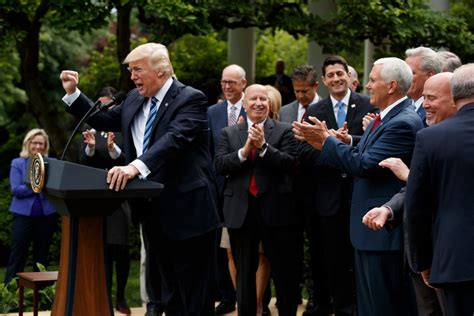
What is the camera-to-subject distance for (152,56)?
22.8 ft

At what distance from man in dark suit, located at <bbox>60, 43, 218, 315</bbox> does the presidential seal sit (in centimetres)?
62

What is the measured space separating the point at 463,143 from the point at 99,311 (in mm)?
2788

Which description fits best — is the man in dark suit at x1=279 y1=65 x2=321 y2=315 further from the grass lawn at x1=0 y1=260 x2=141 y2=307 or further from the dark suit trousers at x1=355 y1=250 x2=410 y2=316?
the grass lawn at x1=0 y1=260 x2=141 y2=307

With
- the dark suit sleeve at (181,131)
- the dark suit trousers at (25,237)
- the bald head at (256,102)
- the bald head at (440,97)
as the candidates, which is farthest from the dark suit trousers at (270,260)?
the dark suit trousers at (25,237)

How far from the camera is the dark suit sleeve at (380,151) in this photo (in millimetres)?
6754

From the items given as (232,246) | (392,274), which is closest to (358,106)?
(232,246)

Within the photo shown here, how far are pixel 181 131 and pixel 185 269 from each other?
1078 millimetres

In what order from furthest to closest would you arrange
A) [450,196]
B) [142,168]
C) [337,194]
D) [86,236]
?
[337,194] < [86,236] < [142,168] < [450,196]

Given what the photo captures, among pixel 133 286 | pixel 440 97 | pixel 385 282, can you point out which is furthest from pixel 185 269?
pixel 133 286

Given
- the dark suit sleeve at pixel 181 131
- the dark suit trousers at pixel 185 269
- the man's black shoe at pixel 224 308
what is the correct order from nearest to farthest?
the dark suit sleeve at pixel 181 131 < the dark suit trousers at pixel 185 269 < the man's black shoe at pixel 224 308

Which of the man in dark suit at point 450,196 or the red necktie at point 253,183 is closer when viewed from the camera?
the man in dark suit at point 450,196

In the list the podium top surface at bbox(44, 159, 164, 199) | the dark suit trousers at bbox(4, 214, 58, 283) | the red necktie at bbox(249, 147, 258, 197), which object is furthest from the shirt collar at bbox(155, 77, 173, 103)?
the dark suit trousers at bbox(4, 214, 58, 283)

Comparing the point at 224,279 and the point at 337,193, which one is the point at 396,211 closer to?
the point at 337,193

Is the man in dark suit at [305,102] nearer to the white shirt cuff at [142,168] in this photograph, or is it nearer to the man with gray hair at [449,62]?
the man with gray hair at [449,62]
